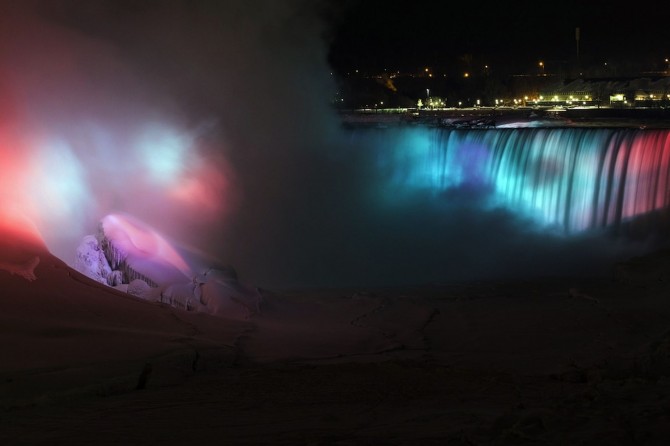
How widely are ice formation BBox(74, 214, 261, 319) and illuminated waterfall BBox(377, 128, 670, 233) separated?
10.4 meters

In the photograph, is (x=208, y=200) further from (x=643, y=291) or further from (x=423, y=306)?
(x=643, y=291)

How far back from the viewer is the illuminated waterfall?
1844 centimetres

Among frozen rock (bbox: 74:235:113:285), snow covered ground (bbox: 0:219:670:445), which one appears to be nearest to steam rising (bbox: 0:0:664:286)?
frozen rock (bbox: 74:235:113:285)

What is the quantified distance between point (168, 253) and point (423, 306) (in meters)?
3.89

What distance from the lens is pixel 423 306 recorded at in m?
12.6

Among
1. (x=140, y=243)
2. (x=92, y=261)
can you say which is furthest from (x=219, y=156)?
(x=92, y=261)

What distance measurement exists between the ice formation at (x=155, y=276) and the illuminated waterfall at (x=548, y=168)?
10356 millimetres


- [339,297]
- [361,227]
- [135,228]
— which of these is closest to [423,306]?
[339,297]

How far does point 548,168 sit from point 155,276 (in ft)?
42.3

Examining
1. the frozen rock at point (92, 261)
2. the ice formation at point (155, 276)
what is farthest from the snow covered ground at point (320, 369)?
the frozen rock at point (92, 261)

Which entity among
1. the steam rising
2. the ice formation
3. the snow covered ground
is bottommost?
the snow covered ground

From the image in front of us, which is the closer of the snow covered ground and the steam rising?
the snow covered ground

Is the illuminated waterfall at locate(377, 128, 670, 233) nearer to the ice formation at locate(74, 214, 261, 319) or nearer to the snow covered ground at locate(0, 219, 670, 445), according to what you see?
the snow covered ground at locate(0, 219, 670, 445)

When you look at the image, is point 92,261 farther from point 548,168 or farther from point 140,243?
point 548,168
